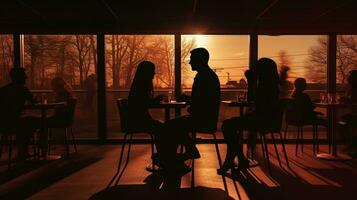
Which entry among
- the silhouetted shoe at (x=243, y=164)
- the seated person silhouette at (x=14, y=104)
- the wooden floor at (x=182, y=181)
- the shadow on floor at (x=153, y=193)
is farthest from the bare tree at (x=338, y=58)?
the seated person silhouette at (x=14, y=104)

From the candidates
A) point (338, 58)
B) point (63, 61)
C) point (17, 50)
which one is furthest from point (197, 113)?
point (63, 61)

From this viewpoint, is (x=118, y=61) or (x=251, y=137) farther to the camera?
(x=118, y=61)

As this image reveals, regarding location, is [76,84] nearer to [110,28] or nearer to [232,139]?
[110,28]

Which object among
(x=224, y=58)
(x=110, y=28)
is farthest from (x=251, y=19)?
(x=110, y=28)

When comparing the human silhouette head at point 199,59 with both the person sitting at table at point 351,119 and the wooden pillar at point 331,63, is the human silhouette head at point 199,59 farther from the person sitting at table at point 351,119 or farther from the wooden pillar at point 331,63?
the wooden pillar at point 331,63

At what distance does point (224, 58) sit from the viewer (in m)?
7.48

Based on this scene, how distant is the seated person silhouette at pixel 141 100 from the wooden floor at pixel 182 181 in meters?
0.65

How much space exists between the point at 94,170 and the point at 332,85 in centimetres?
509

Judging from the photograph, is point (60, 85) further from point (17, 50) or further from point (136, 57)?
point (136, 57)

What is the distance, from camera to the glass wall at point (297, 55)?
730 cm

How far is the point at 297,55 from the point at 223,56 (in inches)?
60.1

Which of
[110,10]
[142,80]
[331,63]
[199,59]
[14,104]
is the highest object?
[110,10]

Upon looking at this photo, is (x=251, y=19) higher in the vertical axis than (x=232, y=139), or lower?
higher

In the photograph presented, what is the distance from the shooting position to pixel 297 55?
735 cm
